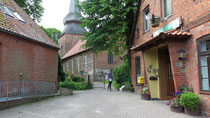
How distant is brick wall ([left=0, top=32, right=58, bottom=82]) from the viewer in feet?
32.6

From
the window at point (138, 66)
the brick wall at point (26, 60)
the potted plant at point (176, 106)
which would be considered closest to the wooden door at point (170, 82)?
the potted plant at point (176, 106)

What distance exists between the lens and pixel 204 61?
261 inches

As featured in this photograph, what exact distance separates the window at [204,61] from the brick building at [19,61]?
27.4 feet

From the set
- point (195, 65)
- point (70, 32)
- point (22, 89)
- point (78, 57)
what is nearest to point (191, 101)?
point (195, 65)

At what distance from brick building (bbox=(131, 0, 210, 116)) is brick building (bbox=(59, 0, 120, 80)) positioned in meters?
8.67

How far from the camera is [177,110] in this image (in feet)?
22.9

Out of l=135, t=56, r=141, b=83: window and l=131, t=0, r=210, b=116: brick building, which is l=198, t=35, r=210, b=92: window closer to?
l=131, t=0, r=210, b=116: brick building

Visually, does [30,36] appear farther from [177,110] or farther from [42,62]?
[177,110]

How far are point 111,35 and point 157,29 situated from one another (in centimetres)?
541

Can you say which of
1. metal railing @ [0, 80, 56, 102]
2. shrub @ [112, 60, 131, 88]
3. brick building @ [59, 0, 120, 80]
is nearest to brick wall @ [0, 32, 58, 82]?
metal railing @ [0, 80, 56, 102]

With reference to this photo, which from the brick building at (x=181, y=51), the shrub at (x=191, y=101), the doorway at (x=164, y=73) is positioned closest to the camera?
the shrub at (x=191, y=101)

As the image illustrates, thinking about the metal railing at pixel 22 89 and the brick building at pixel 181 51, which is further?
the metal railing at pixel 22 89

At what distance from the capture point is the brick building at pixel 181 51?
6.57 m

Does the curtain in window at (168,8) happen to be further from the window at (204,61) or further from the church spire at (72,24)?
the church spire at (72,24)
